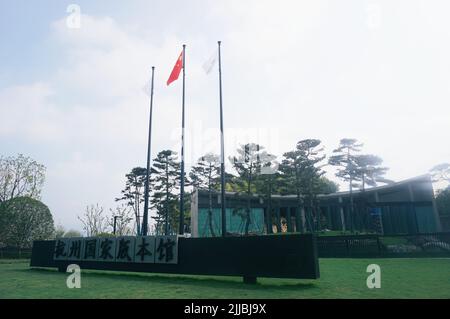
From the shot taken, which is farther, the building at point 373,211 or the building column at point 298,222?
the building column at point 298,222

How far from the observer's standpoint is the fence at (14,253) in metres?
26.9

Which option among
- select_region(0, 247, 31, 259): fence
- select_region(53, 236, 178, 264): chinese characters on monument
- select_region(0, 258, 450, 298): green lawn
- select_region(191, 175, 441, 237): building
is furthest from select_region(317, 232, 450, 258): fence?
select_region(0, 247, 31, 259): fence

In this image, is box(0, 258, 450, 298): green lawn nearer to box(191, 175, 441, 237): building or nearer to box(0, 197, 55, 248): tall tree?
box(191, 175, 441, 237): building

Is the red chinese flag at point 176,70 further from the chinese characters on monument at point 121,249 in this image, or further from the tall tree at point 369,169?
the tall tree at point 369,169

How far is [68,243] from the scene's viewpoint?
550 inches

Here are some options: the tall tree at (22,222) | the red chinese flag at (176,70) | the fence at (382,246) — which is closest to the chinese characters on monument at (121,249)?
the red chinese flag at (176,70)

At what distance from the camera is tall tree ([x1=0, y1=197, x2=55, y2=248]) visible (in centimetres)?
2883

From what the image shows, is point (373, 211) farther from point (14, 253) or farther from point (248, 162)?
point (14, 253)

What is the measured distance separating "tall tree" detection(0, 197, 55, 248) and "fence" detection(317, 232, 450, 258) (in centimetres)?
2904

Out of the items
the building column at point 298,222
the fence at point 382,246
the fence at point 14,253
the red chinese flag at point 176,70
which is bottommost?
the fence at point 14,253

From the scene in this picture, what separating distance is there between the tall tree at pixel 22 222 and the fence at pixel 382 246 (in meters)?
29.0

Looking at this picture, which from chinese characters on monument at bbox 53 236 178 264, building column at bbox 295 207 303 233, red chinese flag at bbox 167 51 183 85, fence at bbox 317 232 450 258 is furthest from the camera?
building column at bbox 295 207 303 233

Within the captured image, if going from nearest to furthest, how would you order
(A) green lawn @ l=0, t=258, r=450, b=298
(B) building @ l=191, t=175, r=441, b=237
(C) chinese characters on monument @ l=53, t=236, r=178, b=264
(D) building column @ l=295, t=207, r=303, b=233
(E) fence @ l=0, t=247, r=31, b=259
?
(A) green lawn @ l=0, t=258, r=450, b=298 < (C) chinese characters on monument @ l=53, t=236, r=178, b=264 < (E) fence @ l=0, t=247, r=31, b=259 < (B) building @ l=191, t=175, r=441, b=237 < (D) building column @ l=295, t=207, r=303, b=233
